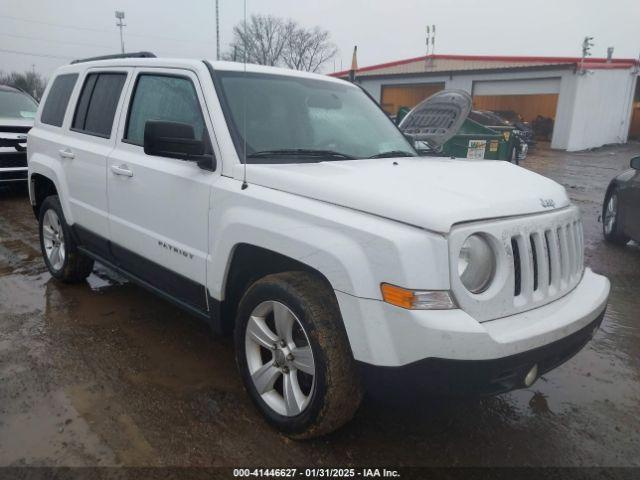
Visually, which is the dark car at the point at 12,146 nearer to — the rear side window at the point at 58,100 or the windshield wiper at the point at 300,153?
the rear side window at the point at 58,100

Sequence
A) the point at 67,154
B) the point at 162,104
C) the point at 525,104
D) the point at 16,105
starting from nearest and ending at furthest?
1. the point at 162,104
2. the point at 67,154
3. the point at 16,105
4. the point at 525,104

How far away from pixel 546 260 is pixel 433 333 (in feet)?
2.67

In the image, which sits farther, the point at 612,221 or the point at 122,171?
the point at 612,221

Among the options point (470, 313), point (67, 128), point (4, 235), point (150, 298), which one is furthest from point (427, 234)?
point (4, 235)

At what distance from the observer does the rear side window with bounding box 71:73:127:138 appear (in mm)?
3840

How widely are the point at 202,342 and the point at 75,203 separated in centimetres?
163

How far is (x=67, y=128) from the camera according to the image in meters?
4.37

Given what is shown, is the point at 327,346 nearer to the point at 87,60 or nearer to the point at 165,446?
the point at 165,446

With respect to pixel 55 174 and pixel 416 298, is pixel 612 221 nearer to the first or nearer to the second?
pixel 416 298

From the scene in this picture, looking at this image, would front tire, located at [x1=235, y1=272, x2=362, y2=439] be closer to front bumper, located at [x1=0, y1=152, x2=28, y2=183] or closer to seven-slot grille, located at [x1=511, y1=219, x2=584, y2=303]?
seven-slot grille, located at [x1=511, y1=219, x2=584, y2=303]

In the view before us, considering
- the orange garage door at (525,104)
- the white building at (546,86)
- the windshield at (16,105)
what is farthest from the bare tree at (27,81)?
the windshield at (16,105)

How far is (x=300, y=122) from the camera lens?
3285 mm

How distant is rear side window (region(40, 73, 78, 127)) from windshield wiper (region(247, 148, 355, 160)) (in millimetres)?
2475

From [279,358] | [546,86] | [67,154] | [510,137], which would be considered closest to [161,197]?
[279,358]
